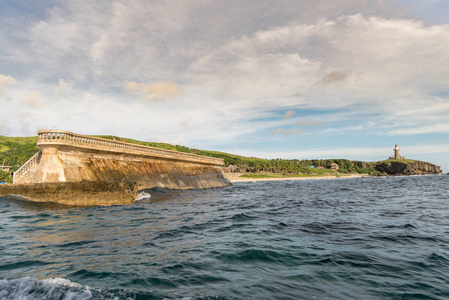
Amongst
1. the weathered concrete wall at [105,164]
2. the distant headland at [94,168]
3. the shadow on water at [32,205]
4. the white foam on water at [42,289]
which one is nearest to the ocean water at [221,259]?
the white foam on water at [42,289]

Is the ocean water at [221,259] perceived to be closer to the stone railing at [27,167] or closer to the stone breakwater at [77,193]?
the stone breakwater at [77,193]

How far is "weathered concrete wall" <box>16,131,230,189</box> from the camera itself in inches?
733

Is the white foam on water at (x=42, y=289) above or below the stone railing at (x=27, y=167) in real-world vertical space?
below

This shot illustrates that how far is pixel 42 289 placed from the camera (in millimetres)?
4750

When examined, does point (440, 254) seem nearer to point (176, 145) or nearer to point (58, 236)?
point (58, 236)

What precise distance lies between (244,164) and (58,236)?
5526 inches

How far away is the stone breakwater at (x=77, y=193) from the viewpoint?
16.3m

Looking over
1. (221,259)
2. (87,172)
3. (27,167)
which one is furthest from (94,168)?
(221,259)

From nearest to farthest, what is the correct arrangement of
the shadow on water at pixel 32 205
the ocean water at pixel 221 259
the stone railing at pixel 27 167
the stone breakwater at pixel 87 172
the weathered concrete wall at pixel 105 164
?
the ocean water at pixel 221 259
the shadow on water at pixel 32 205
the stone breakwater at pixel 87 172
the weathered concrete wall at pixel 105 164
the stone railing at pixel 27 167

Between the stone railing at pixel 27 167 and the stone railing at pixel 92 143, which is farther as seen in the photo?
the stone railing at pixel 27 167

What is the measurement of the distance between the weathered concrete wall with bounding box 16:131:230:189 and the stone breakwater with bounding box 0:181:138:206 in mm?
1459

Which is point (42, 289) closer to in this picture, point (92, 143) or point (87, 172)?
point (87, 172)

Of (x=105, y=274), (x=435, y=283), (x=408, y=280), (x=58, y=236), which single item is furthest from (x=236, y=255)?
(x=58, y=236)

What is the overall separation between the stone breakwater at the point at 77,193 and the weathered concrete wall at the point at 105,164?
1.46 m
